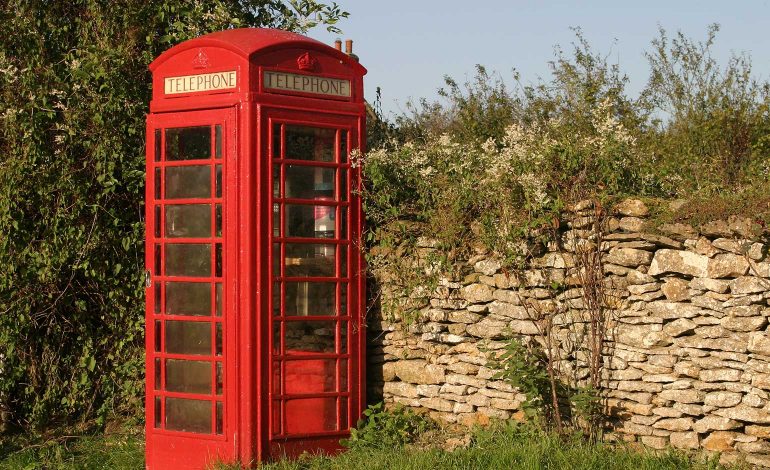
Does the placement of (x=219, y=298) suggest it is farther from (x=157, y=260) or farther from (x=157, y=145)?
(x=157, y=145)

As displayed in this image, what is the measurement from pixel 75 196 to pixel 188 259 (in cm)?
193

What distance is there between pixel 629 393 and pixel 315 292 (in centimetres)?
236

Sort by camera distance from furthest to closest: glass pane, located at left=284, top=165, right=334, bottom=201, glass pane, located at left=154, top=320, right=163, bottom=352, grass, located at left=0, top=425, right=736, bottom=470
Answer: glass pane, located at left=154, top=320, right=163, bottom=352 < glass pane, located at left=284, top=165, right=334, bottom=201 < grass, located at left=0, top=425, right=736, bottom=470

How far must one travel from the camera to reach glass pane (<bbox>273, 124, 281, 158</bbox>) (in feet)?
23.8

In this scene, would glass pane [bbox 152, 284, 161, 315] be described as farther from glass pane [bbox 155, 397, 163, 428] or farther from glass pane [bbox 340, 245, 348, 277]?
glass pane [bbox 340, 245, 348, 277]

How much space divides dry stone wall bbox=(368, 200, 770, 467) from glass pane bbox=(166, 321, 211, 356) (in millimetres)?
1465

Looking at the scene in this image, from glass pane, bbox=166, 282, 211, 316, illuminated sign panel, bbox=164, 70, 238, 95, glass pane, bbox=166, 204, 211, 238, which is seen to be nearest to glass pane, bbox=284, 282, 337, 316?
glass pane, bbox=166, 282, 211, 316

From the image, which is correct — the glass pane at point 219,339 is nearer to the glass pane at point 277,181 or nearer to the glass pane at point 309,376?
the glass pane at point 309,376

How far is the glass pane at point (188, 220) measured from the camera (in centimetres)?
732

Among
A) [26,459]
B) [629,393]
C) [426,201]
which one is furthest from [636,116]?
[26,459]

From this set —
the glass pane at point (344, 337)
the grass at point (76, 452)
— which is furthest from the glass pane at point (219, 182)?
the grass at point (76, 452)

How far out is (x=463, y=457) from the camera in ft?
21.5

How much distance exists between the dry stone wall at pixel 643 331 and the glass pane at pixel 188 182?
162 cm

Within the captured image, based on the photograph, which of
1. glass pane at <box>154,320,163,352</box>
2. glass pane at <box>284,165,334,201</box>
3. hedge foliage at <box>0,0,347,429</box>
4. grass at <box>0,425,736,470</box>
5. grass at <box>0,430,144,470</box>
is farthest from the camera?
hedge foliage at <box>0,0,347,429</box>
